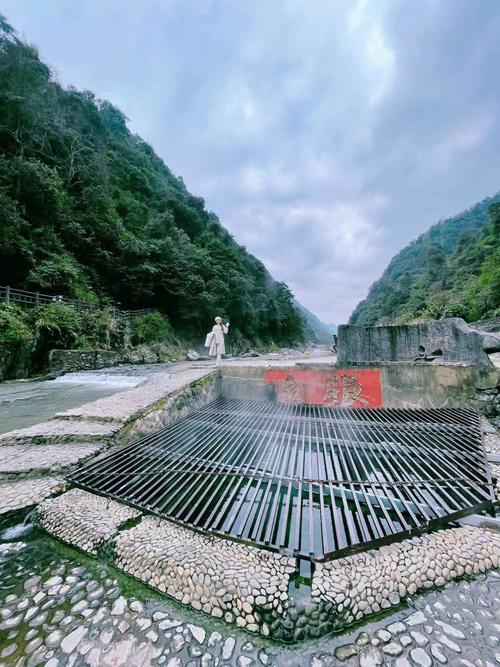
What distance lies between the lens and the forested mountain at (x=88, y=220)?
1284 cm

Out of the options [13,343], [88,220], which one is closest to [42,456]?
[13,343]

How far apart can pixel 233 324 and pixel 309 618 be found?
27434mm

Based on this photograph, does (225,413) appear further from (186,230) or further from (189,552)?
(186,230)

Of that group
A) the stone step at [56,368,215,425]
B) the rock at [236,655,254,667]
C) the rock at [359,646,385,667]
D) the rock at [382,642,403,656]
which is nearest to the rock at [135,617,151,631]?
the rock at [236,655,254,667]

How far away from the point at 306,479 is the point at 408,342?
419 cm

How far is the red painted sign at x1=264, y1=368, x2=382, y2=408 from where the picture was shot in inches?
191

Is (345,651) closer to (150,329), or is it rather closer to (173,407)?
(173,407)

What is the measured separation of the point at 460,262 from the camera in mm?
33406

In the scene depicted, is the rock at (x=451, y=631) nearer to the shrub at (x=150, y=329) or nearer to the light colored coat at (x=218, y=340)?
the light colored coat at (x=218, y=340)

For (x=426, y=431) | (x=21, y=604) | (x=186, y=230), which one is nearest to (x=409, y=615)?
(x=21, y=604)

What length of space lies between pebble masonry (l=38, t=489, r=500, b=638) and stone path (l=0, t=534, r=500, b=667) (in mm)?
58

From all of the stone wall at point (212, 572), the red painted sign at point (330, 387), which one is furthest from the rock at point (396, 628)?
the red painted sign at point (330, 387)

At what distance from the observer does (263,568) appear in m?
1.38

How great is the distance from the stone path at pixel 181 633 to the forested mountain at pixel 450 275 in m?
19.6
